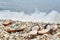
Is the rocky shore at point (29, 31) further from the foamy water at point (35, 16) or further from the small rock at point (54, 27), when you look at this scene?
the foamy water at point (35, 16)

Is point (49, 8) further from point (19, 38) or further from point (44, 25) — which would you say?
point (19, 38)

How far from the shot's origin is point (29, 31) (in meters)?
1.53

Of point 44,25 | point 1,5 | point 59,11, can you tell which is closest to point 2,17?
point 1,5

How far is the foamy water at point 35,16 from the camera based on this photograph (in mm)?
1834

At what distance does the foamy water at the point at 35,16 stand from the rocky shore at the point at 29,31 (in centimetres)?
14

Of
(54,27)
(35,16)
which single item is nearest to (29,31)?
(54,27)

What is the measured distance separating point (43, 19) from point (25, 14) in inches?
10.8

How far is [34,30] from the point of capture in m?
1.51

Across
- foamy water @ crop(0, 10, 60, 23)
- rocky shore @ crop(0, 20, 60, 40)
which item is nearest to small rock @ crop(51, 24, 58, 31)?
rocky shore @ crop(0, 20, 60, 40)

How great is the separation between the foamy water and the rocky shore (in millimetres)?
137

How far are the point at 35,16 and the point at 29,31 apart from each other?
0.45m

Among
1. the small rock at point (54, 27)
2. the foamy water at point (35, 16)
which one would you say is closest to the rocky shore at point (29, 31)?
the small rock at point (54, 27)

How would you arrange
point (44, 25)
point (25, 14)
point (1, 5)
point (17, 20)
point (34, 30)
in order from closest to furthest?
1. point (34, 30)
2. point (44, 25)
3. point (17, 20)
4. point (25, 14)
5. point (1, 5)

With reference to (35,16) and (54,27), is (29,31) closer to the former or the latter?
(54,27)
